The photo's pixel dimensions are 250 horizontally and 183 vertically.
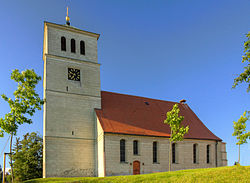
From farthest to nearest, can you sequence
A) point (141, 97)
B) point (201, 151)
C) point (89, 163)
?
point (141, 97)
point (201, 151)
point (89, 163)

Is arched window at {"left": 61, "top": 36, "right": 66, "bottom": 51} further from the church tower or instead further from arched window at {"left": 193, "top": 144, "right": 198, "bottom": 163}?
arched window at {"left": 193, "top": 144, "right": 198, "bottom": 163}

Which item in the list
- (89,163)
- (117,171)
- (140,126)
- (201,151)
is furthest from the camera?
(201,151)

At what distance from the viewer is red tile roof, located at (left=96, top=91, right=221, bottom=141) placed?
27.1 meters

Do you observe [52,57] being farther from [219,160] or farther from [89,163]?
[219,160]

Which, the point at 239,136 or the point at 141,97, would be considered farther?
the point at 141,97

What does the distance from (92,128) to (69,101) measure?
430 centimetres

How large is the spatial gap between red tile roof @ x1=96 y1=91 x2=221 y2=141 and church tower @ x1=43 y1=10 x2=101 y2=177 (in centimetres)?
218

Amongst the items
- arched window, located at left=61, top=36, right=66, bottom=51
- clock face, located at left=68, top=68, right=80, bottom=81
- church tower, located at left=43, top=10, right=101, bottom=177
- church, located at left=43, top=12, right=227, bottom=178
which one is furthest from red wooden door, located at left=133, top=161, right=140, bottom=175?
arched window, located at left=61, top=36, right=66, bottom=51

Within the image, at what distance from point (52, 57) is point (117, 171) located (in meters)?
15.3

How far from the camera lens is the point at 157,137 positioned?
28062 mm

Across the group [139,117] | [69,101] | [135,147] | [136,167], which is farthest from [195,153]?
[69,101]

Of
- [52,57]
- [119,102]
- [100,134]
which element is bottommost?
[100,134]

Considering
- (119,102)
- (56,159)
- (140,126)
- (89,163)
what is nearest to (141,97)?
(119,102)

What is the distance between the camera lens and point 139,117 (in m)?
30.0
